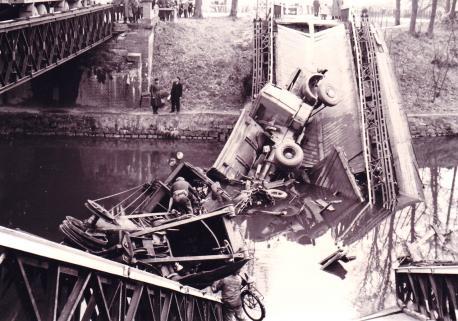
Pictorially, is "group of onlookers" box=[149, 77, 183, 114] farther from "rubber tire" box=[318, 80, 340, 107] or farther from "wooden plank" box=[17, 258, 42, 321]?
"wooden plank" box=[17, 258, 42, 321]

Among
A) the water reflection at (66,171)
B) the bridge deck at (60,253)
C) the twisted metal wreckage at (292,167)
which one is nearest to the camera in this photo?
the bridge deck at (60,253)

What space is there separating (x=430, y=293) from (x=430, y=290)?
4 cm

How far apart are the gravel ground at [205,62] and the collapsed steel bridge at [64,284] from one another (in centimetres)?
2197

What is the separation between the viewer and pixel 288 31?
25.5 metres

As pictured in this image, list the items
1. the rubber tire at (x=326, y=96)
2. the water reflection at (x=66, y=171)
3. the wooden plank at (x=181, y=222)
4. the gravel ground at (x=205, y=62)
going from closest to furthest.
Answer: the wooden plank at (x=181, y=222) → the water reflection at (x=66, y=171) → the rubber tire at (x=326, y=96) → the gravel ground at (x=205, y=62)

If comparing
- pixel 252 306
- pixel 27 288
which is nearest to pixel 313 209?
pixel 252 306

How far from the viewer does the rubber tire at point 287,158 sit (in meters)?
18.0

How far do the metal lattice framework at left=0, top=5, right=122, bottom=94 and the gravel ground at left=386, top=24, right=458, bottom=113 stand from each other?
14983 mm

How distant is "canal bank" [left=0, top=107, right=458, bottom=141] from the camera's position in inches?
969

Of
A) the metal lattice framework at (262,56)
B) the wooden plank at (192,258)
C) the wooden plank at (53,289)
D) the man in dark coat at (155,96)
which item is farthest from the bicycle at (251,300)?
the man in dark coat at (155,96)

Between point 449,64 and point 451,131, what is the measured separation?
5.68 meters

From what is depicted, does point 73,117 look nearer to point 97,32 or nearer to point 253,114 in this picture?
point 97,32

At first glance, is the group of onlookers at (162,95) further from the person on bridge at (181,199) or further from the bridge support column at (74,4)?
the person on bridge at (181,199)

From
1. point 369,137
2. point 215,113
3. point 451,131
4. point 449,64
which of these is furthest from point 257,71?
point 449,64
